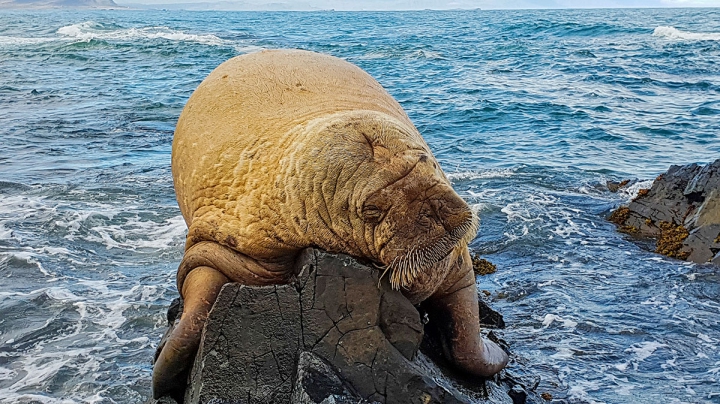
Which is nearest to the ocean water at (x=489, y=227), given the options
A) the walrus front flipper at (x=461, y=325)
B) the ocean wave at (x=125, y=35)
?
the walrus front flipper at (x=461, y=325)

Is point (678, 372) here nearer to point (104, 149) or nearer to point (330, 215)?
point (330, 215)

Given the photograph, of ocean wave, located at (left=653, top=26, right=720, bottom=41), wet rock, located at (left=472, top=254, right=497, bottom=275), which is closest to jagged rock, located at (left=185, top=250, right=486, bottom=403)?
wet rock, located at (left=472, top=254, right=497, bottom=275)

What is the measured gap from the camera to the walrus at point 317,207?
4102mm

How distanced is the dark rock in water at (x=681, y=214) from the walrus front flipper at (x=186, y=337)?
18.9ft

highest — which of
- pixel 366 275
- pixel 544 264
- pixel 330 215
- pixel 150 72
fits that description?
pixel 330 215

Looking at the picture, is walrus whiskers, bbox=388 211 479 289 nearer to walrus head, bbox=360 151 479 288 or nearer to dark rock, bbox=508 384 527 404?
walrus head, bbox=360 151 479 288

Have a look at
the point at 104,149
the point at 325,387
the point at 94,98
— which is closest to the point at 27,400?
the point at 325,387

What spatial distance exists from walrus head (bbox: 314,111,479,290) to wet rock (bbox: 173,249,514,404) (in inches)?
7.3

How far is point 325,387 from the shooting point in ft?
12.6

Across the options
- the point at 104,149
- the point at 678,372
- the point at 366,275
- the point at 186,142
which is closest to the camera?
the point at 366,275

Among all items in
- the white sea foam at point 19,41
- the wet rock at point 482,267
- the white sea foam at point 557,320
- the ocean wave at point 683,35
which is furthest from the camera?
the white sea foam at point 19,41

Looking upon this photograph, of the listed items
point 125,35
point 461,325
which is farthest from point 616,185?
point 125,35

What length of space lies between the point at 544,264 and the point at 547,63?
24595mm

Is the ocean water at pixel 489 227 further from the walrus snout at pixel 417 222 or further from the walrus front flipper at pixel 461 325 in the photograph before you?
the walrus snout at pixel 417 222
